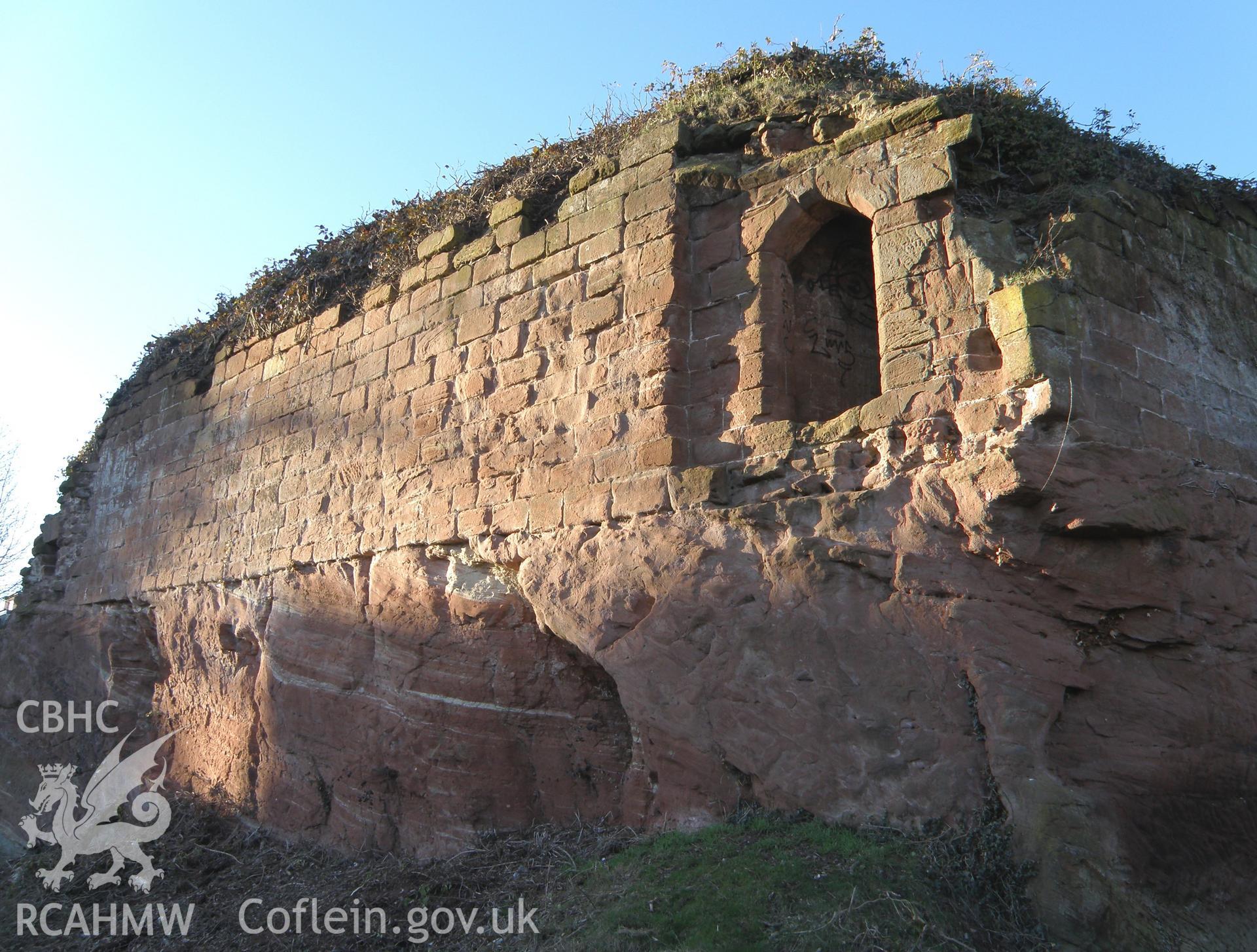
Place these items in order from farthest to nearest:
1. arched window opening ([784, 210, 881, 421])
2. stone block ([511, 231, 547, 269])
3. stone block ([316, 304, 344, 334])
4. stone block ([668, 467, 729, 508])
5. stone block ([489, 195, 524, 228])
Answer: stone block ([316, 304, 344, 334]) < stone block ([489, 195, 524, 228]) < stone block ([511, 231, 547, 269]) < arched window opening ([784, 210, 881, 421]) < stone block ([668, 467, 729, 508])

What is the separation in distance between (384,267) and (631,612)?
11.9 feet

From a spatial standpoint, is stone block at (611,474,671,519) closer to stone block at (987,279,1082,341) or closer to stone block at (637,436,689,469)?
stone block at (637,436,689,469)

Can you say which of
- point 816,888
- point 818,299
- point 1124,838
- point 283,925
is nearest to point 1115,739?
point 1124,838

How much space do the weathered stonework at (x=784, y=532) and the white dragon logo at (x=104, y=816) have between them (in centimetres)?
63

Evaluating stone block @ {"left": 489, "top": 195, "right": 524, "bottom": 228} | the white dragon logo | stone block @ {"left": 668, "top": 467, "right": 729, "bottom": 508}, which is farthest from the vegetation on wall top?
the white dragon logo

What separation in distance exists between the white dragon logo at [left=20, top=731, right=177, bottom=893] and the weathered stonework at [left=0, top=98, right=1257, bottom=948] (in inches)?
24.7

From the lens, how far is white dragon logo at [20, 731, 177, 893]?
23.5 ft

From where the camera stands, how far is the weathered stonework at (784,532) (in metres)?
4.21

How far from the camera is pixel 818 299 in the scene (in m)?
5.59

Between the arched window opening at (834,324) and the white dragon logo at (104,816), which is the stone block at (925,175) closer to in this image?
the arched window opening at (834,324)

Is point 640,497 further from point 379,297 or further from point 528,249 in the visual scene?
point 379,297

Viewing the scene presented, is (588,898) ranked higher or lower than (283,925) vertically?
higher

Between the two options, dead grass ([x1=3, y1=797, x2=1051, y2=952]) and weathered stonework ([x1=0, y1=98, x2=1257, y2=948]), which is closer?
dead grass ([x1=3, y1=797, x2=1051, y2=952])

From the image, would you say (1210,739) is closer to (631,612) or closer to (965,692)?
(965,692)
